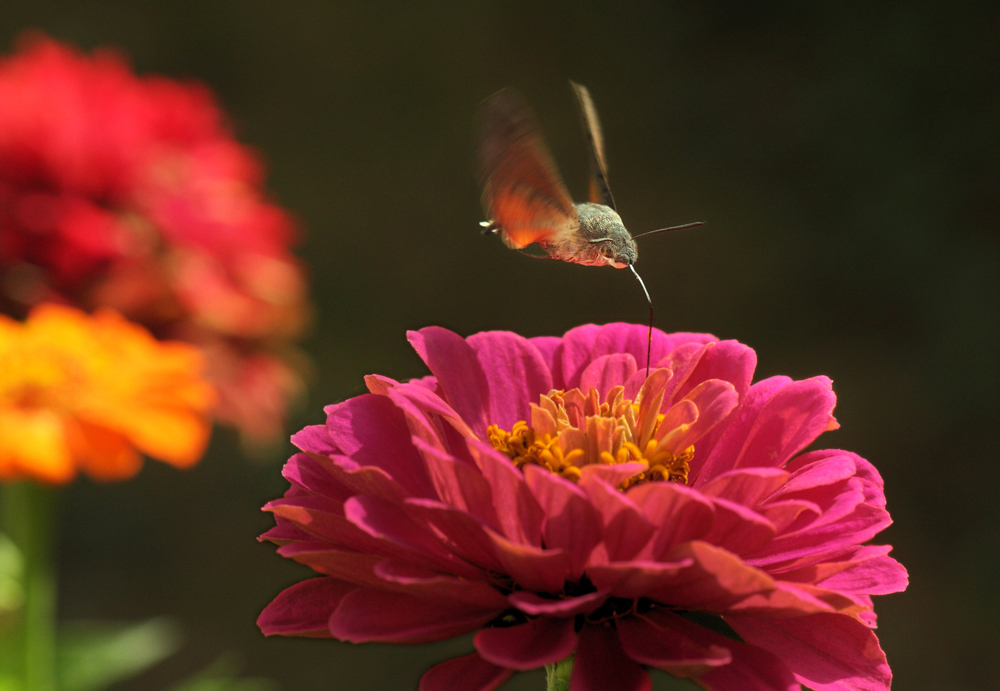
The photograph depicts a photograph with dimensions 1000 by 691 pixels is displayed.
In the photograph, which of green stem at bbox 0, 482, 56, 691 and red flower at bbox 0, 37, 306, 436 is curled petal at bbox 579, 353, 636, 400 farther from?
red flower at bbox 0, 37, 306, 436

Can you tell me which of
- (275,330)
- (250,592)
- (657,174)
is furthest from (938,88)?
(250,592)

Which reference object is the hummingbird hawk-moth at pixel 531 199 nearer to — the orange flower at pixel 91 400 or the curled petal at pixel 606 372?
the curled petal at pixel 606 372

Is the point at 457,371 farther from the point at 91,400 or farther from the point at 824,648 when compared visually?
the point at 91,400

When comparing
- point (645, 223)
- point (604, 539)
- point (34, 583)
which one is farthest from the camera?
point (645, 223)

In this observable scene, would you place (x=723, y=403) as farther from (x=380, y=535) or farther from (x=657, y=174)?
(x=657, y=174)

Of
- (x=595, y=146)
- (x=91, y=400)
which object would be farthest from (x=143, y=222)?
(x=595, y=146)
